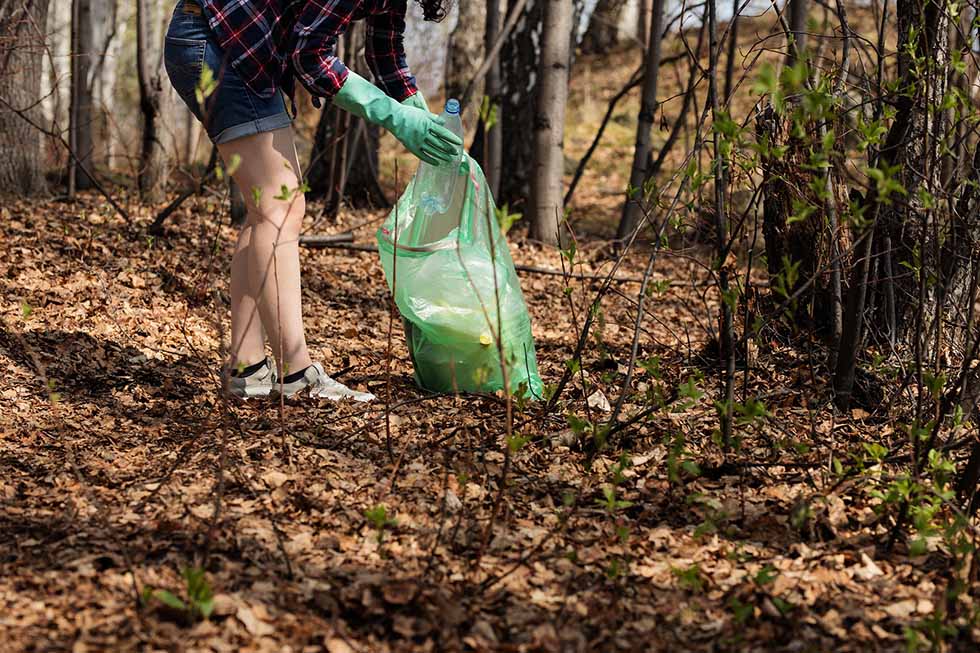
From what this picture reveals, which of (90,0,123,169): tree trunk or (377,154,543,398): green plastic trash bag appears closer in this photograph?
(377,154,543,398): green plastic trash bag

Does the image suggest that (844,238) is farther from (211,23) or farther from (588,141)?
(588,141)

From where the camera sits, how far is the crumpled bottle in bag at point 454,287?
9.76ft

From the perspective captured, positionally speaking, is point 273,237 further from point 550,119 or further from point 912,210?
point 550,119

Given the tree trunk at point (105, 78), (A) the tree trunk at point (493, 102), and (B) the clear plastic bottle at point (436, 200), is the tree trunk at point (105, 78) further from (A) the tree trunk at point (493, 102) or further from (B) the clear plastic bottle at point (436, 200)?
(A) the tree trunk at point (493, 102)

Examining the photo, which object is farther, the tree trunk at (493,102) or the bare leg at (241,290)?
the tree trunk at (493,102)

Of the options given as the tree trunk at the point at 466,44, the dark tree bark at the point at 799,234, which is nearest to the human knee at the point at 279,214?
the dark tree bark at the point at 799,234

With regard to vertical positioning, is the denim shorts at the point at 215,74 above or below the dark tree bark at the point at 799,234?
above

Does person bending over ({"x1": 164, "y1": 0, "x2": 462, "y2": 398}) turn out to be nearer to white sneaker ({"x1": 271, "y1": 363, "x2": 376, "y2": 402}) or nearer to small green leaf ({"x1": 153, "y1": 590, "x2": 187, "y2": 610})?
white sneaker ({"x1": 271, "y1": 363, "x2": 376, "y2": 402})

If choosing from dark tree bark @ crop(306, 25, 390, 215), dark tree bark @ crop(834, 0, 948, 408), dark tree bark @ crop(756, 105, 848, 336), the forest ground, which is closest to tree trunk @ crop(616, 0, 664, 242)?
dark tree bark @ crop(306, 25, 390, 215)

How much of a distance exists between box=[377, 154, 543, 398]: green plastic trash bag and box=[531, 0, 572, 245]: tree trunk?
2339mm

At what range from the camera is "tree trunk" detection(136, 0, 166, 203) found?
205 inches

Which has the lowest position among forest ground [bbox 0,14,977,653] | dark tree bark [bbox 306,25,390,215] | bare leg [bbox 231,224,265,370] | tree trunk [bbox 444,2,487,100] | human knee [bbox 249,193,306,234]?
forest ground [bbox 0,14,977,653]

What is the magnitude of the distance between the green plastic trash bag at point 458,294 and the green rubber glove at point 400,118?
20 cm

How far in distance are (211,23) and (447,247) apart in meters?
0.94
